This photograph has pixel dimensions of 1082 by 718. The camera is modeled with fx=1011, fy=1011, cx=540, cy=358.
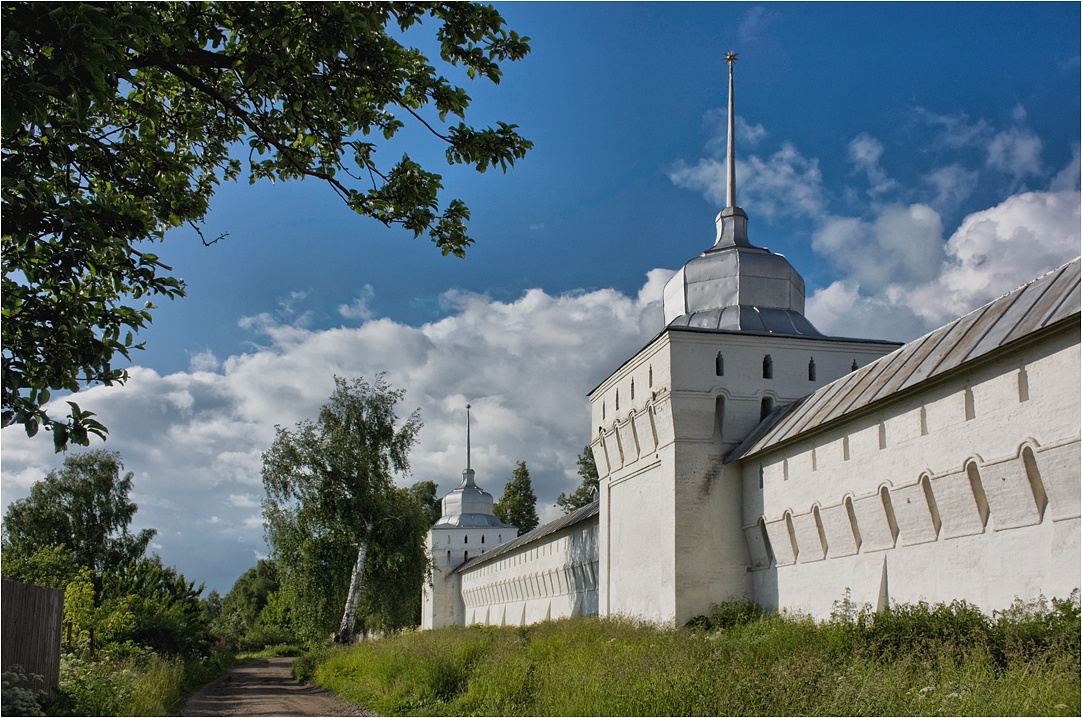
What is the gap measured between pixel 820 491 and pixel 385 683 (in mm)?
8976

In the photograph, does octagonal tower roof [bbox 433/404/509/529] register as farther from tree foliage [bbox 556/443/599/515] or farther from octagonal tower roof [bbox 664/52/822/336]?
octagonal tower roof [bbox 664/52/822/336]

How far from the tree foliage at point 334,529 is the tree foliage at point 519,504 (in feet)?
107

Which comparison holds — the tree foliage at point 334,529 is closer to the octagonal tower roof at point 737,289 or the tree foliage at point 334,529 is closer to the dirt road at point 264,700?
the dirt road at point 264,700

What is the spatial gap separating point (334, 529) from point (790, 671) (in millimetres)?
22892

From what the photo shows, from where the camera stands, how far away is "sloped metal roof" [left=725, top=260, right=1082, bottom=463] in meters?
13.0

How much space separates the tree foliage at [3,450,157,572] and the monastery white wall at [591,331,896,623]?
2772cm

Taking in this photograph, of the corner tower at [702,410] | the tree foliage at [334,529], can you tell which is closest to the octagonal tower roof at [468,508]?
the tree foliage at [334,529]

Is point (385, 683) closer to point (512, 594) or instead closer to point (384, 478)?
point (384, 478)

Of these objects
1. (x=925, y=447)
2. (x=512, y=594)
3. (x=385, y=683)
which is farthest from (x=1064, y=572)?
(x=512, y=594)

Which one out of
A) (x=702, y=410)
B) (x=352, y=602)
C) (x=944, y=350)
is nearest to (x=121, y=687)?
(x=702, y=410)

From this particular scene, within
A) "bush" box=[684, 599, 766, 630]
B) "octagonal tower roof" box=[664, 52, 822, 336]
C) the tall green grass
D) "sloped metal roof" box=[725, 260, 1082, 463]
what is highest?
"octagonal tower roof" box=[664, 52, 822, 336]

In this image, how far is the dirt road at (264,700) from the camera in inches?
757

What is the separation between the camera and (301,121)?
7.79 m

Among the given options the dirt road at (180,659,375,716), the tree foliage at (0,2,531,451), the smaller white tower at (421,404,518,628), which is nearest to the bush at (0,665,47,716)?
the tree foliage at (0,2,531,451)
